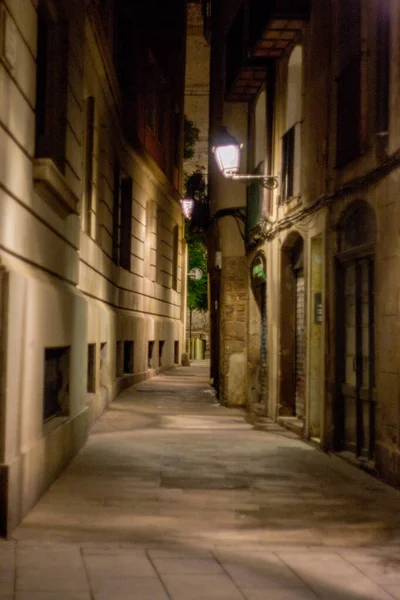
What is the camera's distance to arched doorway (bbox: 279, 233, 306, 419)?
552 inches

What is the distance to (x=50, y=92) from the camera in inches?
356

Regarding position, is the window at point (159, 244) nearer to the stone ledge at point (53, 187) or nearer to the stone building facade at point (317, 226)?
the stone building facade at point (317, 226)

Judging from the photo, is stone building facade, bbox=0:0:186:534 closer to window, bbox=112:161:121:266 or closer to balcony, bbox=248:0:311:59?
window, bbox=112:161:121:266

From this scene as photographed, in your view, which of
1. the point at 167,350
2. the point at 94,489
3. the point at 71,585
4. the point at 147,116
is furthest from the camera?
the point at 167,350

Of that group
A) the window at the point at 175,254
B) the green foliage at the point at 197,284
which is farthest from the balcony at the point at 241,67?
the green foliage at the point at 197,284

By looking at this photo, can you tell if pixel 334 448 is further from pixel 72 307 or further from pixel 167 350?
pixel 167 350

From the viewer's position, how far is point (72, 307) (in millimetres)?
9625

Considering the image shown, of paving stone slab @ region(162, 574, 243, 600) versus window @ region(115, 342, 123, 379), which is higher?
window @ region(115, 342, 123, 379)

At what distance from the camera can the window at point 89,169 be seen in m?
13.6

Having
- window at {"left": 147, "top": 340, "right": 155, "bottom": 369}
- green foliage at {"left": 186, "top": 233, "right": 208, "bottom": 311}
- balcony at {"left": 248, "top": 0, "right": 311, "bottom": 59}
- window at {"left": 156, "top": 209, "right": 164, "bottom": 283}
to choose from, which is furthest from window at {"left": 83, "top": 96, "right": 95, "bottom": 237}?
green foliage at {"left": 186, "top": 233, "right": 208, "bottom": 311}

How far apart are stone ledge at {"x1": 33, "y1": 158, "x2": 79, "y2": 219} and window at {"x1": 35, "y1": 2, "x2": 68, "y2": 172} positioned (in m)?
0.49

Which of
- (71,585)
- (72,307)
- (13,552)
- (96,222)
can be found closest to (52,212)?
(72,307)

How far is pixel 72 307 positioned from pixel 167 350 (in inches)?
727

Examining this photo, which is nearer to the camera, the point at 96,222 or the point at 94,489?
the point at 94,489
